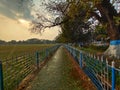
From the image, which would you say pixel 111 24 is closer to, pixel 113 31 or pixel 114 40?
pixel 113 31

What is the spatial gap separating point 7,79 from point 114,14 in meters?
17.6

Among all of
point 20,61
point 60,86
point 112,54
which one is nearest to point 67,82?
point 60,86

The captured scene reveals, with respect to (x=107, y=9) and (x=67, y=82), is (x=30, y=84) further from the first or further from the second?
(x=107, y=9)

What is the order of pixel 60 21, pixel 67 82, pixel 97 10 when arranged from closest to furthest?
pixel 67 82 < pixel 97 10 < pixel 60 21

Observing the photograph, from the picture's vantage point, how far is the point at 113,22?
944 inches

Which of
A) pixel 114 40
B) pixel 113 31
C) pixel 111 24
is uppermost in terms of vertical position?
pixel 111 24

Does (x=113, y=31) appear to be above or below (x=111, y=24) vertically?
below

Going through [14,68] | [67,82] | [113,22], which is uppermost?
[113,22]

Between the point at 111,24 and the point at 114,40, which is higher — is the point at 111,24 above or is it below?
above

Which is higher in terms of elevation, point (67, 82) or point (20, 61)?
point (20, 61)

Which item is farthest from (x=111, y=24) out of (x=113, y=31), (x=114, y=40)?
(x=114, y=40)

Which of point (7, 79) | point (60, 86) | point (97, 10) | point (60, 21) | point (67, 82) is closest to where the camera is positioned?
point (7, 79)

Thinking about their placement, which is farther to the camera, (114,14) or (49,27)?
(49,27)

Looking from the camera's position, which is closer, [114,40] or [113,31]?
[114,40]
